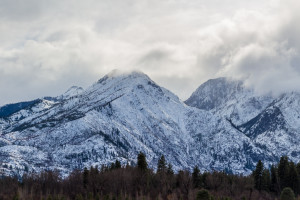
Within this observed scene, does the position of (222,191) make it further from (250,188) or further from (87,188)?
(87,188)

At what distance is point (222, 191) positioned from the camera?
194 meters

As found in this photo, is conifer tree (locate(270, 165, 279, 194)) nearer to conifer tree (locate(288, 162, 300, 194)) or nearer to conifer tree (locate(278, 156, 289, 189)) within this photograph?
conifer tree (locate(278, 156, 289, 189))

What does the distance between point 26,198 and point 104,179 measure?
36935 millimetres

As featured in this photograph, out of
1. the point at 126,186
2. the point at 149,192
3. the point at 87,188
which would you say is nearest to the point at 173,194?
the point at 149,192

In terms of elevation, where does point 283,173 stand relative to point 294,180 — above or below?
above

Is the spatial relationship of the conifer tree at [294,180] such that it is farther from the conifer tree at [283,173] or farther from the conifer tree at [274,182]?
the conifer tree at [274,182]

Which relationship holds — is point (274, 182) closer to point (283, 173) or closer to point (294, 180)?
point (283, 173)

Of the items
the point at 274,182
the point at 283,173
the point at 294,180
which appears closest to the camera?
the point at 294,180

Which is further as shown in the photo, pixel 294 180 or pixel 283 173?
pixel 283 173

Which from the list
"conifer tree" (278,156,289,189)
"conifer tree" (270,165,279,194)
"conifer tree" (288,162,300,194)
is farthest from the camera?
"conifer tree" (270,165,279,194)

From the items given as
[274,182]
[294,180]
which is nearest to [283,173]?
[294,180]

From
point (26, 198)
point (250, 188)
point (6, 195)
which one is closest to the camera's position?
point (26, 198)

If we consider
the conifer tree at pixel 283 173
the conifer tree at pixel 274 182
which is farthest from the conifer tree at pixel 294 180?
the conifer tree at pixel 274 182

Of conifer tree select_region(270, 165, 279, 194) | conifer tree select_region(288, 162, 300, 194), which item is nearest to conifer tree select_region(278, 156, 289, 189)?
conifer tree select_region(288, 162, 300, 194)
